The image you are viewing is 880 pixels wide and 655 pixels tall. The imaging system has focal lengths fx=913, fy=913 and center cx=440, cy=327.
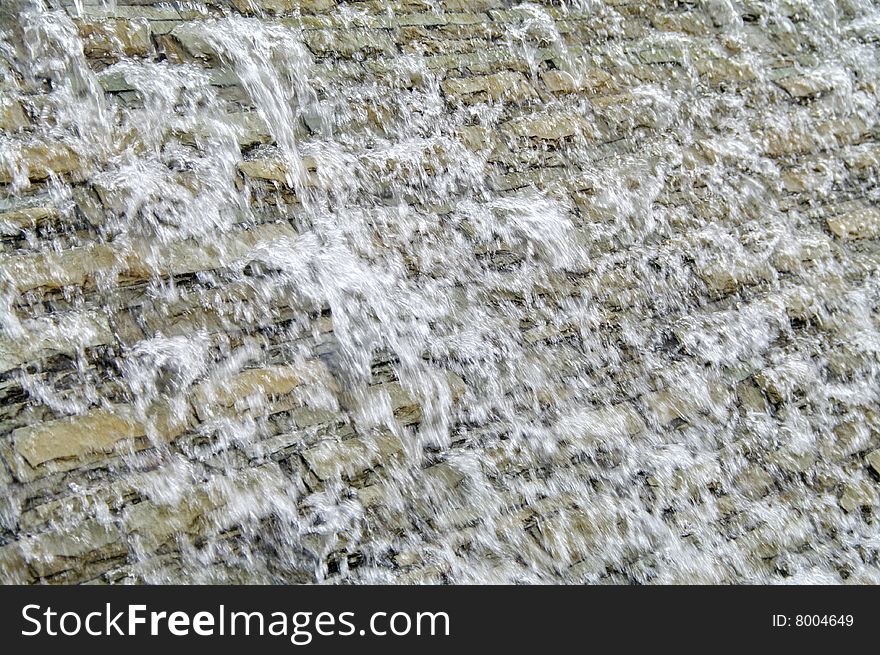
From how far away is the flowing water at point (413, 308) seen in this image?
2.18 metres

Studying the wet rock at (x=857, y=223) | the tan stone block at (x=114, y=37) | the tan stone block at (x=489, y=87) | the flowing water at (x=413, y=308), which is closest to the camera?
the flowing water at (x=413, y=308)

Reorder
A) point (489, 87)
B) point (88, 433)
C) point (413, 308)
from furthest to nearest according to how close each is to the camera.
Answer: point (489, 87) → point (413, 308) → point (88, 433)

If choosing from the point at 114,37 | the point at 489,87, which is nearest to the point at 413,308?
the point at 489,87

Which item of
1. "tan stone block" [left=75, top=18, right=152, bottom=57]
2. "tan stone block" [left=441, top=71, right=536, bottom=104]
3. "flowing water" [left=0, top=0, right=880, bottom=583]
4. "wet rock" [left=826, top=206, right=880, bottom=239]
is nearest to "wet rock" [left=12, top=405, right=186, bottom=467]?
"flowing water" [left=0, top=0, right=880, bottom=583]

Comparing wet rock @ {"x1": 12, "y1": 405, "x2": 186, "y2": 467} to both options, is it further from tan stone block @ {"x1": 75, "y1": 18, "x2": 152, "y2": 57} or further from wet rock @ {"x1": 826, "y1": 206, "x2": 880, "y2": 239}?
wet rock @ {"x1": 826, "y1": 206, "x2": 880, "y2": 239}

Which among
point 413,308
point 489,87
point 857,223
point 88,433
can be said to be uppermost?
point 489,87

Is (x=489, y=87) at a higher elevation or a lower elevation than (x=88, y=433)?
higher

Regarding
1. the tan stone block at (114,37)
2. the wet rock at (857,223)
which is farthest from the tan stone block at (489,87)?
the wet rock at (857,223)

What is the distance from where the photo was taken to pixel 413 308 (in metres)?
2.60

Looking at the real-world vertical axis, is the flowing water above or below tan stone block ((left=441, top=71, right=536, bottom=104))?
below

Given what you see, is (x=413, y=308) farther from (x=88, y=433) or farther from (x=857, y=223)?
(x=857, y=223)

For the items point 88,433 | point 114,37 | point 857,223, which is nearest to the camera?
point 88,433

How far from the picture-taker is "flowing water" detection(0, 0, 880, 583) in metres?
2.18

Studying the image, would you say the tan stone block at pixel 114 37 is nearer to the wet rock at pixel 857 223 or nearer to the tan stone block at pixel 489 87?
the tan stone block at pixel 489 87
